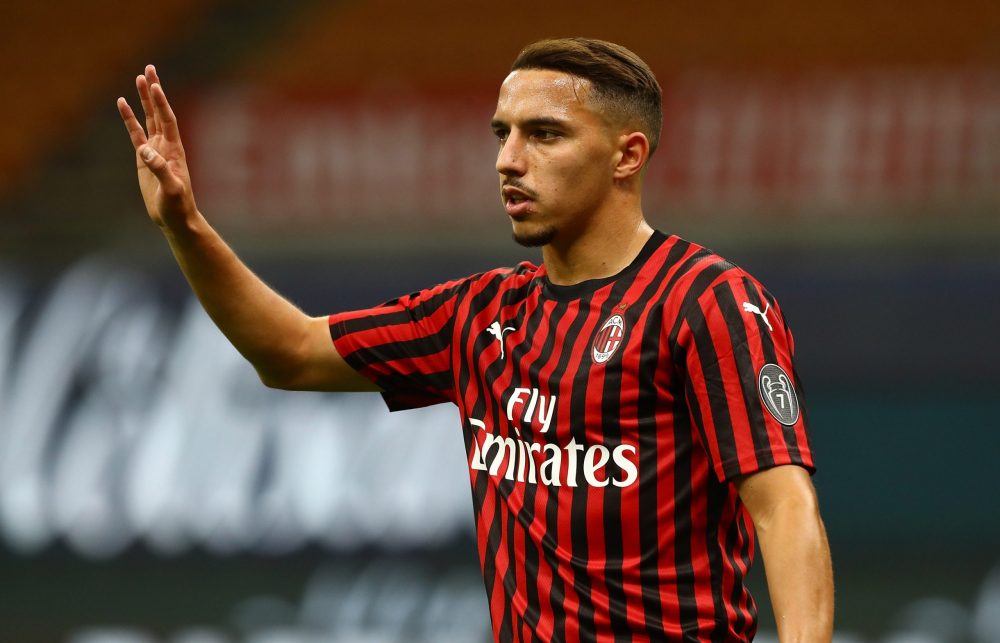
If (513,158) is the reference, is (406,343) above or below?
below

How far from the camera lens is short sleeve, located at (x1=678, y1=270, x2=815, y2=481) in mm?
2670

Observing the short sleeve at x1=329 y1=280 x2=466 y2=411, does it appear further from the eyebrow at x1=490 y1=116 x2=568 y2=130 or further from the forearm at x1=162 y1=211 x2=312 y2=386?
the eyebrow at x1=490 y1=116 x2=568 y2=130

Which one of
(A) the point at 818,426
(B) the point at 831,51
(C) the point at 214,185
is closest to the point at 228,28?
(C) the point at 214,185

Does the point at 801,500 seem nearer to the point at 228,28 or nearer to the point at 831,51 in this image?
the point at 831,51

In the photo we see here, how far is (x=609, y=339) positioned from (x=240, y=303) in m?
0.87

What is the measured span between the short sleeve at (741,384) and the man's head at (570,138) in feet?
1.22

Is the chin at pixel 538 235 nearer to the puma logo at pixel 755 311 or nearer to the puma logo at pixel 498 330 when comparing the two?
the puma logo at pixel 498 330

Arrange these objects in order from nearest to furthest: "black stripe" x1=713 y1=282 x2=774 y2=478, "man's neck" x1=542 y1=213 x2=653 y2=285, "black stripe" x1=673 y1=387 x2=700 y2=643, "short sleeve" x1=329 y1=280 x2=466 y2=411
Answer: "black stripe" x1=713 y1=282 x2=774 y2=478 → "black stripe" x1=673 y1=387 x2=700 y2=643 → "man's neck" x1=542 y1=213 x2=653 y2=285 → "short sleeve" x1=329 y1=280 x2=466 y2=411

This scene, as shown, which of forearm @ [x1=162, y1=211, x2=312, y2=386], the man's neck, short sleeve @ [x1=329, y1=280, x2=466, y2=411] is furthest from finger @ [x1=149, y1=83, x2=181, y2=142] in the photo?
the man's neck

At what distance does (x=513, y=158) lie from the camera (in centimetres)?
300

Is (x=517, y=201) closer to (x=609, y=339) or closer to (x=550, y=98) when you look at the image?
(x=550, y=98)

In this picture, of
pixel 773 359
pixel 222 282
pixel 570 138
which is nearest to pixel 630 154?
pixel 570 138

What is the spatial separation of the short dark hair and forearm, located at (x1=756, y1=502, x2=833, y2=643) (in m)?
0.90

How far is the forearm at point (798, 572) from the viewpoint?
98.8 inches
